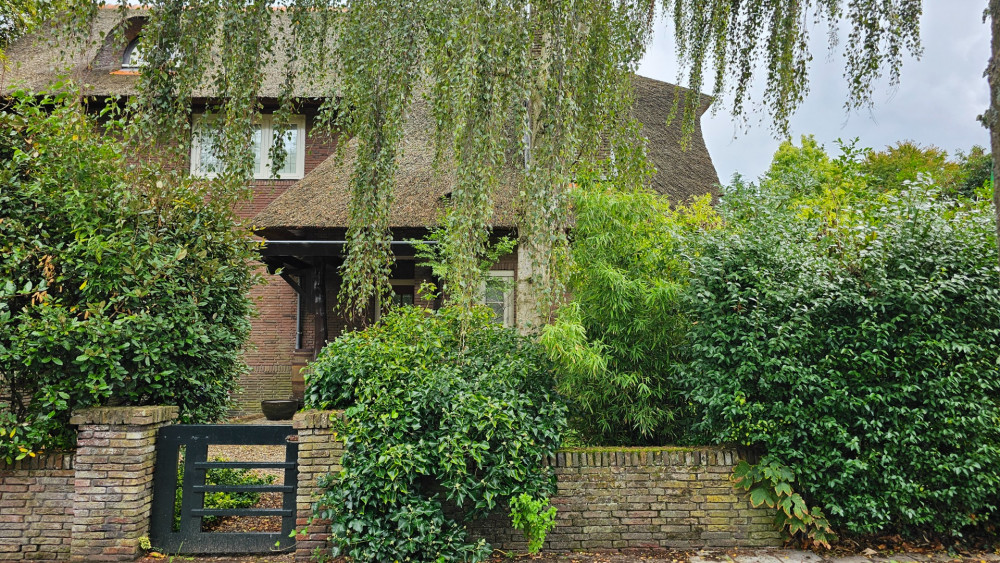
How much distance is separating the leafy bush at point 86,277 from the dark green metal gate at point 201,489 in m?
0.51

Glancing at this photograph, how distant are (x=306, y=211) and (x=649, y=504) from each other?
733 cm

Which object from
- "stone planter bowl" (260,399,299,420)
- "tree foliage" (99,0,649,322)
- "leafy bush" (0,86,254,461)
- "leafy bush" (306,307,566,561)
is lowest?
"stone planter bowl" (260,399,299,420)

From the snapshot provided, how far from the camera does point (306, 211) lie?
9.65 meters

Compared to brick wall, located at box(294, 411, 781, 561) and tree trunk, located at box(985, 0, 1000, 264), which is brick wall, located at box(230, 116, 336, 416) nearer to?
brick wall, located at box(294, 411, 781, 561)

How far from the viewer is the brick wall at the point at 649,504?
4441 millimetres

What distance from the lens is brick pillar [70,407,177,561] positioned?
4.11 meters

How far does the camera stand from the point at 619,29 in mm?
4180

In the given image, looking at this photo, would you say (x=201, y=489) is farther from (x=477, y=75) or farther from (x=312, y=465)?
(x=477, y=75)

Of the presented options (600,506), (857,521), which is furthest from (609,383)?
(857,521)

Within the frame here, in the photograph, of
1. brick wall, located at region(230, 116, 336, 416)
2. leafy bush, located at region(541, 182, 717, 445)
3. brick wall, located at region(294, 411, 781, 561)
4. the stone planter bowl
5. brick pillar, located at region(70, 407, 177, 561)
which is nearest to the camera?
brick pillar, located at region(70, 407, 177, 561)

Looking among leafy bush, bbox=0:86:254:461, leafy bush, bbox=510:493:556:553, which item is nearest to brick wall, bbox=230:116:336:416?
leafy bush, bbox=0:86:254:461

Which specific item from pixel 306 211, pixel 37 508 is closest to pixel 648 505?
pixel 37 508

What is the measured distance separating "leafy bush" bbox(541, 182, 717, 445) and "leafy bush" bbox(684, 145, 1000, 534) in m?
0.34

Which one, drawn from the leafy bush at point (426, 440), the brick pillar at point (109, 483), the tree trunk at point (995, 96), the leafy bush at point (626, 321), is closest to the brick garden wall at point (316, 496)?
the brick pillar at point (109, 483)
